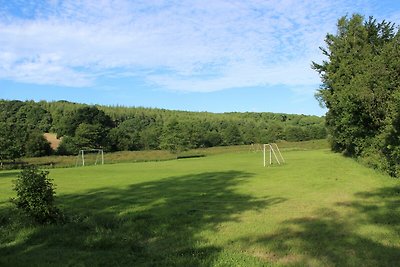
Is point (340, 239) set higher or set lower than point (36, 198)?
lower

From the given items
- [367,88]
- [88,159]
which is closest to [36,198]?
[367,88]

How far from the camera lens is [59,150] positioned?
95.9 m

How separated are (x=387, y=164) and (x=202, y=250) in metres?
16.5

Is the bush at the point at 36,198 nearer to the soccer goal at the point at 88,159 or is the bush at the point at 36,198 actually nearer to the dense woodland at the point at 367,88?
the dense woodland at the point at 367,88

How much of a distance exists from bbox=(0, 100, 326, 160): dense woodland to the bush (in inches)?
2472

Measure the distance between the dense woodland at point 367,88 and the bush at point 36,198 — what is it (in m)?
14.5

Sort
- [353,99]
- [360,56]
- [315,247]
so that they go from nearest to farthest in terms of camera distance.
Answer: [315,247], [353,99], [360,56]

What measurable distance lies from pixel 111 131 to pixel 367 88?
8711 centimetres

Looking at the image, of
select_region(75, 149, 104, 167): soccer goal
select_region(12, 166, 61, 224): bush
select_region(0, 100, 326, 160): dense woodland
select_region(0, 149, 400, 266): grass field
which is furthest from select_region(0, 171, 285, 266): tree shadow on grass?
select_region(0, 100, 326, 160): dense woodland

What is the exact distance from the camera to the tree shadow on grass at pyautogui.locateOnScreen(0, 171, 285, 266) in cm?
809

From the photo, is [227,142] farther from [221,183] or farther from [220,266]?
[220,266]

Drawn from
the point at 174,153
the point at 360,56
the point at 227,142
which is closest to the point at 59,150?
the point at 174,153

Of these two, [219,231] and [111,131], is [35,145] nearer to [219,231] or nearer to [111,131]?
[111,131]

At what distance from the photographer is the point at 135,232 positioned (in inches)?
416
